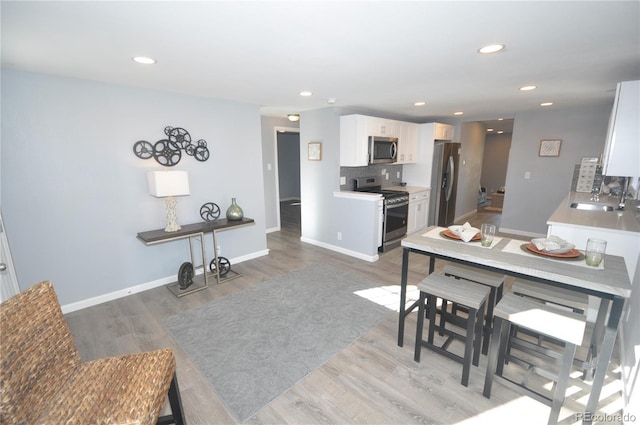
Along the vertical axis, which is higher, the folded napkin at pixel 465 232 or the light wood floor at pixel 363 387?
the folded napkin at pixel 465 232

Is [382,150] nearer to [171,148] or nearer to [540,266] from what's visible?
[171,148]

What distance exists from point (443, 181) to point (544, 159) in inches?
68.8

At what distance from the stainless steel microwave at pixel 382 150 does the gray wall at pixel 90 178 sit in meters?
2.17

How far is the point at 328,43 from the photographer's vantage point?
1835mm

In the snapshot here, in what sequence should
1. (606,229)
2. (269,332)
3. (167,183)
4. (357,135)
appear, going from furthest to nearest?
(357,135) → (167,183) → (269,332) → (606,229)

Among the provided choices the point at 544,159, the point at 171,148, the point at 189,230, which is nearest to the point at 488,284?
the point at 189,230

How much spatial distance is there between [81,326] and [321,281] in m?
2.49

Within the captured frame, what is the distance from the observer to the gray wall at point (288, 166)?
971cm

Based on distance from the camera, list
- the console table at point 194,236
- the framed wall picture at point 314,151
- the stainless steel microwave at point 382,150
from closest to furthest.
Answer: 1. the console table at point 194,236
2. the stainless steel microwave at point 382,150
3. the framed wall picture at point 314,151

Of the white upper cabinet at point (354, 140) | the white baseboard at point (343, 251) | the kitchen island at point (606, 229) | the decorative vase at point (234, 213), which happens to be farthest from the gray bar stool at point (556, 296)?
the decorative vase at point (234, 213)

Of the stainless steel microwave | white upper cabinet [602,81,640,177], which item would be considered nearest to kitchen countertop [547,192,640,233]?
white upper cabinet [602,81,640,177]

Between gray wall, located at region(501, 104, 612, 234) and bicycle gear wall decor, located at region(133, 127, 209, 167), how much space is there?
566 centimetres

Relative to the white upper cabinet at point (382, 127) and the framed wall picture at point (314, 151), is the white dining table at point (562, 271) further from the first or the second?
the framed wall picture at point (314, 151)

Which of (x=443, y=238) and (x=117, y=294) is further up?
(x=443, y=238)
